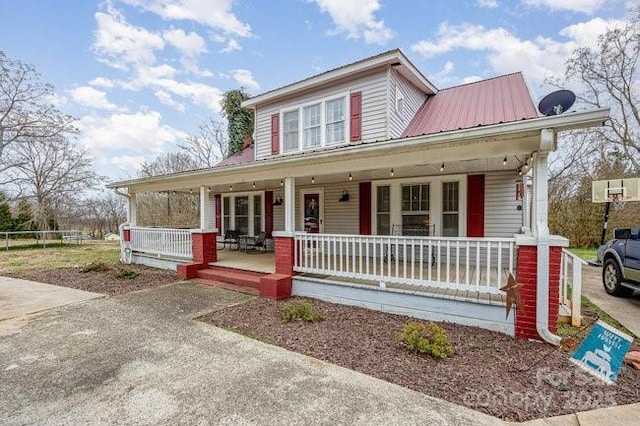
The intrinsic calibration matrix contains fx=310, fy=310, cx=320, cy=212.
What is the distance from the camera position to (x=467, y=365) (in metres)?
3.47

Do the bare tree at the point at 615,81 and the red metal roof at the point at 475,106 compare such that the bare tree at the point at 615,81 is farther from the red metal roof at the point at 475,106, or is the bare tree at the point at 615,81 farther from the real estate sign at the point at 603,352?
the real estate sign at the point at 603,352

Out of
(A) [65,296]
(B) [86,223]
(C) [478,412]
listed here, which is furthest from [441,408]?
(B) [86,223]

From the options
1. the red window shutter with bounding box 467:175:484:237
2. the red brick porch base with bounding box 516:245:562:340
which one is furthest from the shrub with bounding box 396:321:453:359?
the red window shutter with bounding box 467:175:484:237

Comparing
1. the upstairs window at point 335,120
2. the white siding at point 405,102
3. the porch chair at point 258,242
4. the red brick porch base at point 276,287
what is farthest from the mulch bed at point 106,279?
the white siding at point 405,102

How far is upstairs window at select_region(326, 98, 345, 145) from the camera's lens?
854cm

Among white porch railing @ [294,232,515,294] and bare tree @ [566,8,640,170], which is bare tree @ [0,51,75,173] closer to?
white porch railing @ [294,232,515,294]

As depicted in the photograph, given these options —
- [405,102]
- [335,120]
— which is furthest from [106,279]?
[405,102]

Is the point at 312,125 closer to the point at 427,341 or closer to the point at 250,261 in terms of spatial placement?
the point at 250,261

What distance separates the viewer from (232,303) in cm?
591

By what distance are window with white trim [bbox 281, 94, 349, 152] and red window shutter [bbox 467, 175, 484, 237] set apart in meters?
3.35

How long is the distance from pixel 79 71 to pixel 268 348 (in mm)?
14673

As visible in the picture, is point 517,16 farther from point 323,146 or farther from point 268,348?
point 268,348

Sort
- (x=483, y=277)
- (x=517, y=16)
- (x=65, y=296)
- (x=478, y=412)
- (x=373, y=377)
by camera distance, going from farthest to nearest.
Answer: (x=517, y=16), (x=65, y=296), (x=483, y=277), (x=373, y=377), (x=478, y=412)

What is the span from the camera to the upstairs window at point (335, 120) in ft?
28.0
